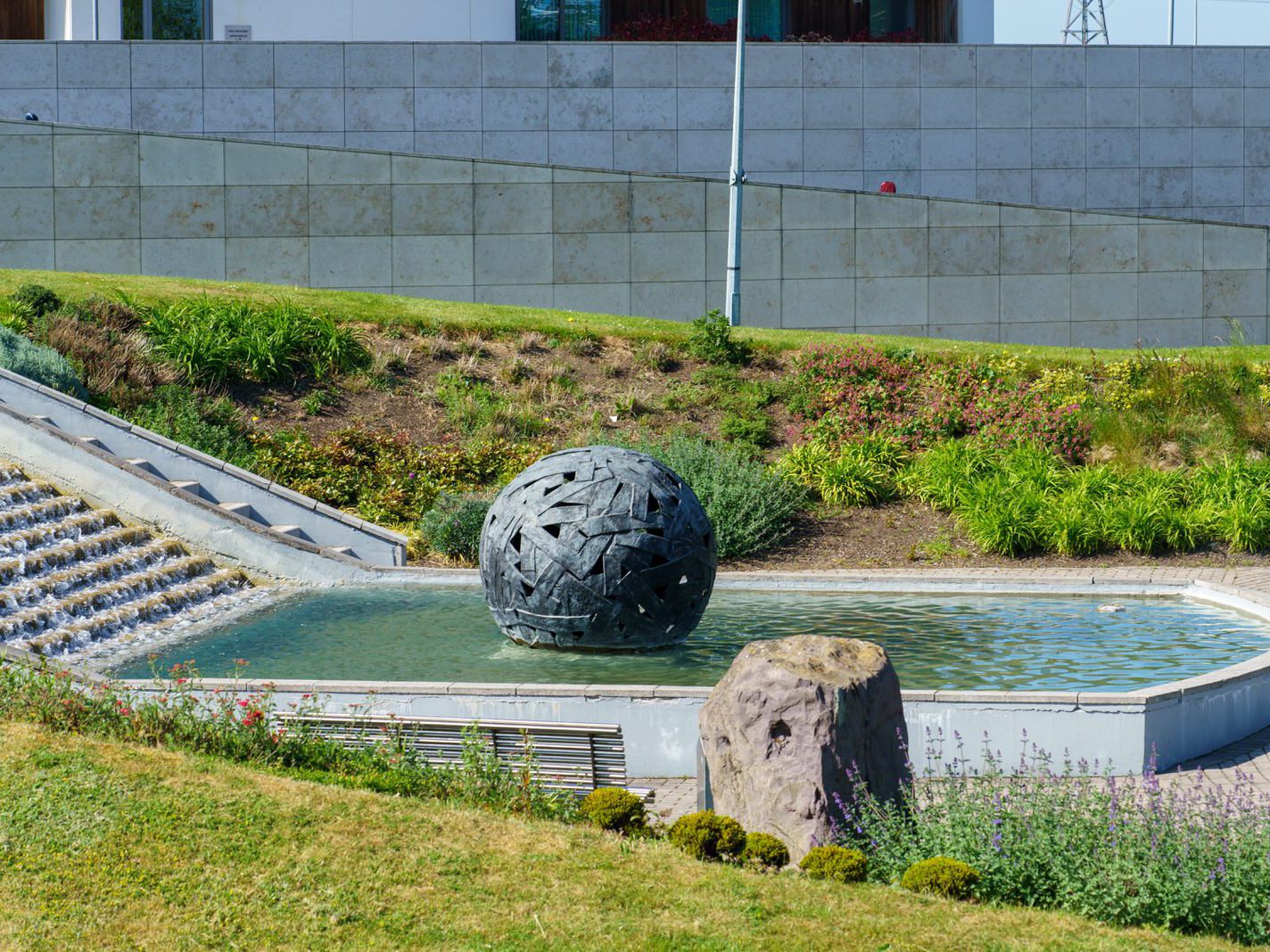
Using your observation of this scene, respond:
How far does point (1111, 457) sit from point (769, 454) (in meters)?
4.39

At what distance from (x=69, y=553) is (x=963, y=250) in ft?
59.1

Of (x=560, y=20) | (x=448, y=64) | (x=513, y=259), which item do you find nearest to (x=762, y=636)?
(x=513, y=259)

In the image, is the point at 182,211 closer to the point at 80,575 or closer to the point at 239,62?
the point at 239,62

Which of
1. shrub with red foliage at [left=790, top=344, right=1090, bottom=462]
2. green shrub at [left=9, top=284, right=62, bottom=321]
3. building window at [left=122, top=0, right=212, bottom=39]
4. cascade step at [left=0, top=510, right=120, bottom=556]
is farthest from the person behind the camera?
building window at [left=122, top=0, right=212, bottom=39]

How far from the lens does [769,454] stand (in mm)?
19594

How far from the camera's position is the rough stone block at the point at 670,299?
86.6 feet

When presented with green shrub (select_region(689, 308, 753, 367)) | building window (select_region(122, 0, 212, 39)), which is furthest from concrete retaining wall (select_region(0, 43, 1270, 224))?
green shrub (select_region(689, 308, 753, 367))

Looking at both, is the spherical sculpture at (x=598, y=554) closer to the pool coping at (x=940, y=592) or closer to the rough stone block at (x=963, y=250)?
the pool coping at (x=940, y=592)

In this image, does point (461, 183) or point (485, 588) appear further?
point (461, 183)

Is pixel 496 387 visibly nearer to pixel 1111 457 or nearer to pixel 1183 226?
pixel 1111 457

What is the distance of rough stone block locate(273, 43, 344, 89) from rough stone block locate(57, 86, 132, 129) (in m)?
2.92

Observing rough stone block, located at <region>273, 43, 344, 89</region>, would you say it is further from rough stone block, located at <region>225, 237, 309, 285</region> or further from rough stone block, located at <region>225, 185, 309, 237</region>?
rough stone block, located at <region>225, 237, 309, 285</region>

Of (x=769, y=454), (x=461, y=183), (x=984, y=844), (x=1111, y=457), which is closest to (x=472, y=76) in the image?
(x=461, y=183)

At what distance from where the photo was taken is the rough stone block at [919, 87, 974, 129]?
28859 mm
